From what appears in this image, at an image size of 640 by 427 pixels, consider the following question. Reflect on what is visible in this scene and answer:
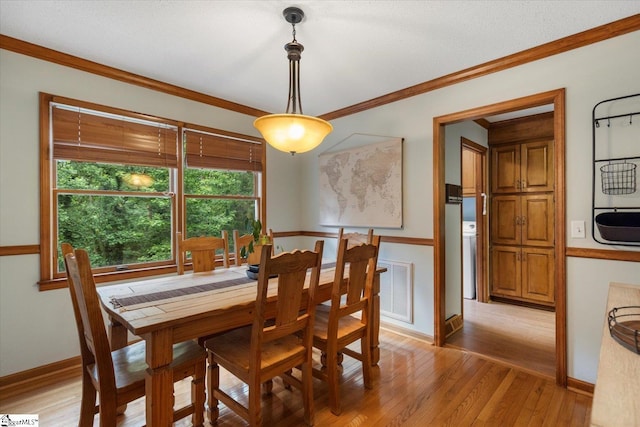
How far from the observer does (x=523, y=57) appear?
238 centimetres

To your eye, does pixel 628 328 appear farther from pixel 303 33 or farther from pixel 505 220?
pixel 505 220

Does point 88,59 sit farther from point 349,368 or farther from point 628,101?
point 628,101

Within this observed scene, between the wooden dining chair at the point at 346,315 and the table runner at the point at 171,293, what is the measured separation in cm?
64

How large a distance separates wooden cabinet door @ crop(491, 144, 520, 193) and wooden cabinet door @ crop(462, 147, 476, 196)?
257mm

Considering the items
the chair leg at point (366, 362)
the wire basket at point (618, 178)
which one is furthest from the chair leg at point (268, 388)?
the wire basket at point (618, 178)

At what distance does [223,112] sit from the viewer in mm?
3457

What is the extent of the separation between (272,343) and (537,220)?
12.7 feet

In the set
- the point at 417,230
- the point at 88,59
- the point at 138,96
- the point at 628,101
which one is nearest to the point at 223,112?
the point at 138,96

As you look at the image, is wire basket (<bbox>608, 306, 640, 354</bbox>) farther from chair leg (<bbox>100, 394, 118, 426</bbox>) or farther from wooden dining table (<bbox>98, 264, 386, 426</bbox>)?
chair leg (<bbox>100, 394, 118, 426</bbox>)

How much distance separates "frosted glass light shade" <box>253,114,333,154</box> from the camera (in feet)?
6.25

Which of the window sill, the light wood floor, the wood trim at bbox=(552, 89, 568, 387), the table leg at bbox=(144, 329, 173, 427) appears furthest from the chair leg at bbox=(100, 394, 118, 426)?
the wood trim at bbox=(552, 89, 568, 387)

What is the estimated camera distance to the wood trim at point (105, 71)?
2219 millimetres

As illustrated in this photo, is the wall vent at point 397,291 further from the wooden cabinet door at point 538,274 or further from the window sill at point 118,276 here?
the window sill at point 118,276

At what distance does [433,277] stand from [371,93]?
2.01 metres
